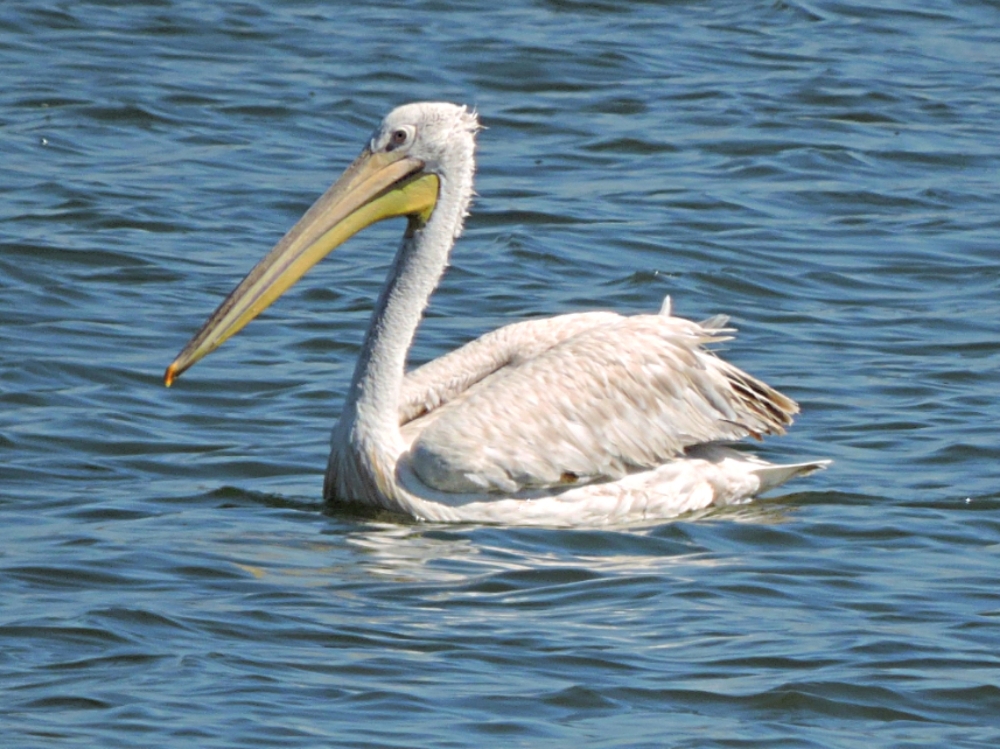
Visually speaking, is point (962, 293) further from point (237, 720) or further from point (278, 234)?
point (237, 720)

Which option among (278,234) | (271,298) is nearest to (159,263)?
(278,234)

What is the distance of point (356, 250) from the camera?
1013 centimetres

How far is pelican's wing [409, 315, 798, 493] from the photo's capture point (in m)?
6.43

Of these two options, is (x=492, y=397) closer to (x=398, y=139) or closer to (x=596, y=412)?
(x=596, y=412)

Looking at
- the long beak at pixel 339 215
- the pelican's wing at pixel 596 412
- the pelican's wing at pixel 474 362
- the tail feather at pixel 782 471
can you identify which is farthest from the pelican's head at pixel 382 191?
the tail feather at pixel 782 471

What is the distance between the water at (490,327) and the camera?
489cm

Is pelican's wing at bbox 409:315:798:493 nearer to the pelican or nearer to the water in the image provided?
the pelican

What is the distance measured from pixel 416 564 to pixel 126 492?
4.01 feet

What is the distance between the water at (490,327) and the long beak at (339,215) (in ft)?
2.10

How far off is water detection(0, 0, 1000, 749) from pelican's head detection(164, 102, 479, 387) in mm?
680

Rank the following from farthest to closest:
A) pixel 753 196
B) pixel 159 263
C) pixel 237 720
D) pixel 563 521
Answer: pixel 753 196 → pixel 159 263 → pixel 563 521 → pixel 237 720

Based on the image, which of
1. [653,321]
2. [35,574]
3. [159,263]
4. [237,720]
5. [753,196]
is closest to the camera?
[237,720]

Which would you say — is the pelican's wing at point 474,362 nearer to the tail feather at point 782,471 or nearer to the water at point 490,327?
the water at point 490,327

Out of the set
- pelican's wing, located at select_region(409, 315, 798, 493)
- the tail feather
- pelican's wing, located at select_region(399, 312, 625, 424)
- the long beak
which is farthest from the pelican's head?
the tail feather
